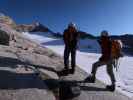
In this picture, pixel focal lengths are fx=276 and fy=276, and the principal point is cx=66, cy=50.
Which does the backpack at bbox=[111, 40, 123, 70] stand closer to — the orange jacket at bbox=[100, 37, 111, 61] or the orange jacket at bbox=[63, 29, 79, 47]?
the orange jacket at bbox=[100, 37, 111, 61]

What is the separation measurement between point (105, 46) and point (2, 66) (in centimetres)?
355

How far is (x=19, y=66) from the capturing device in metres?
9.80

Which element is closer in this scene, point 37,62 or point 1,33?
point 37,62

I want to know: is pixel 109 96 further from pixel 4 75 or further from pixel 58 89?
pixel 4 75

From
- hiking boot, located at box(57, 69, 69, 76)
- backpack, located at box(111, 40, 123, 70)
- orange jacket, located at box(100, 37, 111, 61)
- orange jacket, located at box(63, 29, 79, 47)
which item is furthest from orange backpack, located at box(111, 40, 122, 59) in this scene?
hiking boot, located at box(57, 69, 69, 76)

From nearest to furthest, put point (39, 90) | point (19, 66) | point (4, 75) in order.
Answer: point (39, 90) → point (4, 75) → point (19, 66)

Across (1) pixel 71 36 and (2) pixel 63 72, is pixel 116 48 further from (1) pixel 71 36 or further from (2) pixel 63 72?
(2) pixel 63 72

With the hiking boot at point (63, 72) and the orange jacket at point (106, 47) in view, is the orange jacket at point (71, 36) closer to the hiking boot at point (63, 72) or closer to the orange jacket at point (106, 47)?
the hiking boot at point (63, 72)

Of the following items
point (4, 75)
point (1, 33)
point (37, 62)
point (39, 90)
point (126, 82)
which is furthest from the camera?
point (1, 33)

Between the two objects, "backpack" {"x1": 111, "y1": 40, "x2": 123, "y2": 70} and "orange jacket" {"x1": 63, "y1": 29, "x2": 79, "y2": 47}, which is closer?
"backpack" {"x1": 111, "y1": 40, "x2": 123, "y2": 70}

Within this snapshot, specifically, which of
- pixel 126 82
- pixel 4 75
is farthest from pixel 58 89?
pixel 126 82

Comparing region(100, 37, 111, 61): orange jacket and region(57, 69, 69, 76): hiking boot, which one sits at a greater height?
region(100, 37, 111, 61): orange jacket

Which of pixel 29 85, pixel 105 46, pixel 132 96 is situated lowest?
pixel 132 96

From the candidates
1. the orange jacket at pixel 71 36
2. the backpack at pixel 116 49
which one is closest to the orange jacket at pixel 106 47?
the backpack at pixel 116 49
